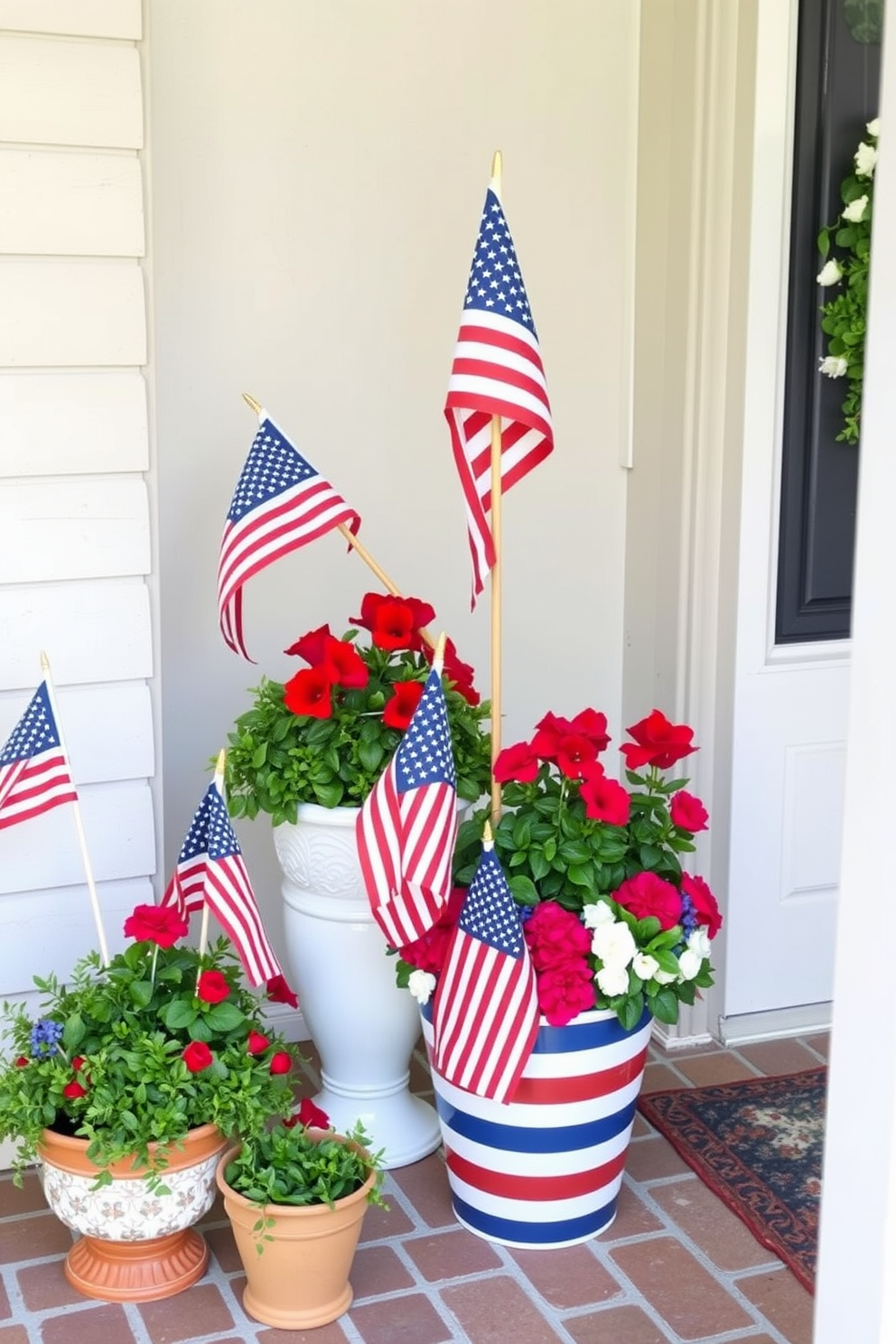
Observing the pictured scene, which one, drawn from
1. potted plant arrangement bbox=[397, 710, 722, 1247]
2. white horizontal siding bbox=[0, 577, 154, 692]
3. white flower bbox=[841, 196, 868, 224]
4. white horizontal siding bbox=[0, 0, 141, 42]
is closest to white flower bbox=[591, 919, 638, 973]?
potted plant arrangement bbox=[397, 710, 722, 1247]

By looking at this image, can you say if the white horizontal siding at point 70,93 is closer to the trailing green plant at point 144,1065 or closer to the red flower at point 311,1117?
the trailing green plant at point 144,1065

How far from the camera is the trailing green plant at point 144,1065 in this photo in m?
2.40

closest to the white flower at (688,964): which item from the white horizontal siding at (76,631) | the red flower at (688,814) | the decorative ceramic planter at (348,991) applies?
the red flower at (688,814)

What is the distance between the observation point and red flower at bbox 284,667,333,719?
2.67 meters

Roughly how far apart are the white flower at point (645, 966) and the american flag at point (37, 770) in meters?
0.97

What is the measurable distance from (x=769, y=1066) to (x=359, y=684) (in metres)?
1.34

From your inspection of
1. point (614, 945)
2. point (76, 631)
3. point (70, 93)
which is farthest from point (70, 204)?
point (614, 945)

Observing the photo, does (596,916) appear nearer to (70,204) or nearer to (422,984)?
(422,984)

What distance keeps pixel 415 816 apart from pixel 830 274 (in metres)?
1.49

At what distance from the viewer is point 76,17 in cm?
254

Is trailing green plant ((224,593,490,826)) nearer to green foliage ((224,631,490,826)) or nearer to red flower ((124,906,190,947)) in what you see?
green foliage ((224,631,490,826))

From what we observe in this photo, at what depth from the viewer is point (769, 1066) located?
10.9ft

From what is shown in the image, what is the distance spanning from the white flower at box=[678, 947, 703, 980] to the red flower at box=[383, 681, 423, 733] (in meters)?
0.61

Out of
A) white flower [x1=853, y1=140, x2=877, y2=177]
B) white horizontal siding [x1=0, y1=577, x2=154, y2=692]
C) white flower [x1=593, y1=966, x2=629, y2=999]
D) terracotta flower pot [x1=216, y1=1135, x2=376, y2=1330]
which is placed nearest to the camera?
terracotta flower pot [x1=216, y1=1135, x2=376, y2=1330]
